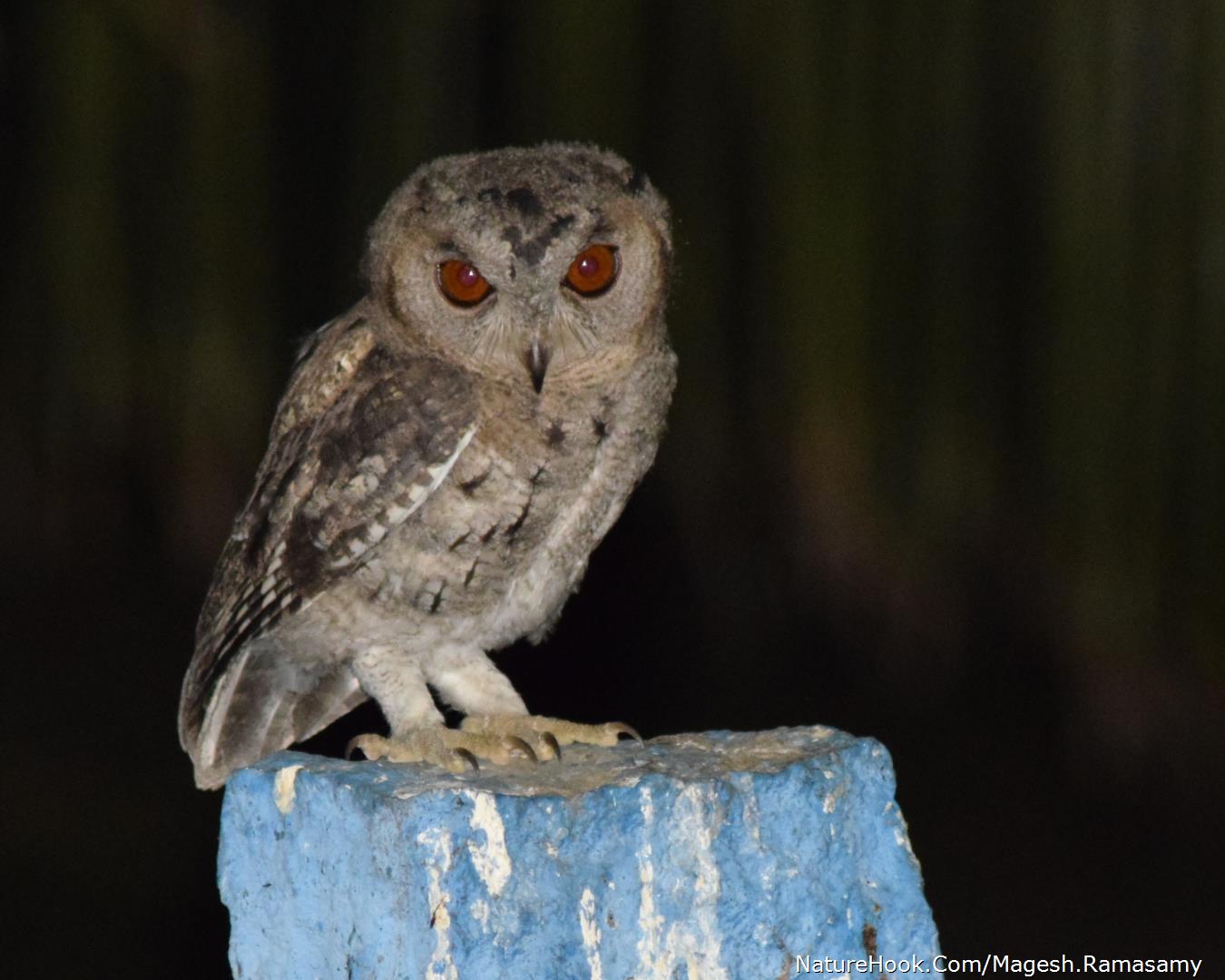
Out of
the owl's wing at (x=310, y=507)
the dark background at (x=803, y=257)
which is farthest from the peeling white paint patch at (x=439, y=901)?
the dark background at (x=803, y=257)

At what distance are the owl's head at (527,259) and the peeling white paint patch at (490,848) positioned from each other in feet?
2.38

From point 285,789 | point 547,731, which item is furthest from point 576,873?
point 547,731

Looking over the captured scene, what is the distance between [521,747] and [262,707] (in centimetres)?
62

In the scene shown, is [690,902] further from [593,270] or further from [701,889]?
[593,270]

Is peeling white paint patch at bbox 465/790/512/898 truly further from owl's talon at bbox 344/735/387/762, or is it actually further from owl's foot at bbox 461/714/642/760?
owl's talon at bbox 344/735/387/762

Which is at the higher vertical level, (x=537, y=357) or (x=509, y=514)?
(x=537, y=357)

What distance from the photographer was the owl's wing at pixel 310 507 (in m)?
2.17

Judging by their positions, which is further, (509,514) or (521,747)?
(509,514)

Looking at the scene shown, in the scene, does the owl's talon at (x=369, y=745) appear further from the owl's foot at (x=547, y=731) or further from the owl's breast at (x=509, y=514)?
the owl's breast at (x=509, y=514)

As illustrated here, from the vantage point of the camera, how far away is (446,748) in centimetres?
206

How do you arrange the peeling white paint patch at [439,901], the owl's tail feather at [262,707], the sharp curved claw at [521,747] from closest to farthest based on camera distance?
the peeling white paint patch at [439,901] → the sharp curved claw at [521,747] → the owl's tail feather at [262,707]

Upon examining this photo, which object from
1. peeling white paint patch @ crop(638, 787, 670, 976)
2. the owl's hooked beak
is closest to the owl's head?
the owl's hooked beak

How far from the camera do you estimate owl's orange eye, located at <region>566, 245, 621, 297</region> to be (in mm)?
2121

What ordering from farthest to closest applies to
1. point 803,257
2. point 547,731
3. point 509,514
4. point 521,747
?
point 803,257 < point 509,514 < point 547,731 < point 521,747
